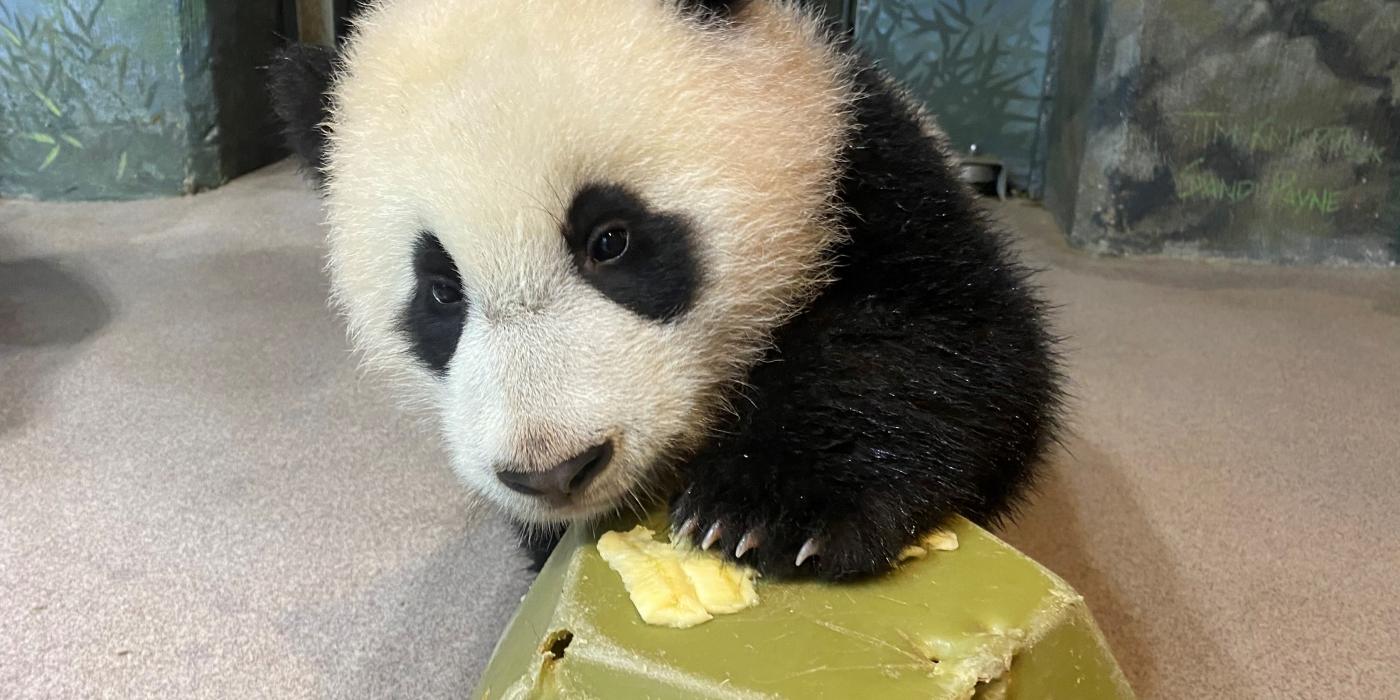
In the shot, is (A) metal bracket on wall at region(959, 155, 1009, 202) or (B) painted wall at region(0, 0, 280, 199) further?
(A) metal bracket on wall at region(959, 155, 1009, 202)

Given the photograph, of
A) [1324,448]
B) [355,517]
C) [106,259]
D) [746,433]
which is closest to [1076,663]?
[746,433]

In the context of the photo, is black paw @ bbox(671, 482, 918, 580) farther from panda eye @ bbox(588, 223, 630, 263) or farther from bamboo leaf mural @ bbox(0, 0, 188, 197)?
bamboo leaf mural @ bbox(0, 0, 188, 197)

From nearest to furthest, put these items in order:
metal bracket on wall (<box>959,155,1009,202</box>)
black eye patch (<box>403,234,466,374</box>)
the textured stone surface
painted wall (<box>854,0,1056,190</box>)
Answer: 1. black eye patch (<box>403,234,466,374</box>)
2. the textured stone surface
3. metal bracket on wall (<box>959,155,1009,202</box>)
4. painted wall (<box>854,0,1056,190</box>)

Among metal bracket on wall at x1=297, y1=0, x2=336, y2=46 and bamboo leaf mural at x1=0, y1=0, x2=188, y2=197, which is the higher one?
metal bracket on wall at x1=297, y1=0, x2=336, y2=46

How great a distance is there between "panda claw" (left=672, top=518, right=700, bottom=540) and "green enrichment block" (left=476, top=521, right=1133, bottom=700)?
0.23 feet

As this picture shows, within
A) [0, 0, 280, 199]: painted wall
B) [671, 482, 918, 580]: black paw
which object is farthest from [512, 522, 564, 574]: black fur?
[0, 0, 280, 199]: painted wall

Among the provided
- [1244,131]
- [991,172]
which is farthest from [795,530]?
[991,172]

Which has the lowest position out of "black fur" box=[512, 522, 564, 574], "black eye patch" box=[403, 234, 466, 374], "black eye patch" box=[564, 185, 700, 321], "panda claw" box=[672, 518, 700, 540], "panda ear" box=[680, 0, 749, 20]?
"black fur" box=[512, 522, 564, 574]

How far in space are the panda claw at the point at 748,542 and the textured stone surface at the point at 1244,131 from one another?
2.46m

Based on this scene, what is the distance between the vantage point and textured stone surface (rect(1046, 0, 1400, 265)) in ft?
8.70

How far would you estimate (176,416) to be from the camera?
1831 mm

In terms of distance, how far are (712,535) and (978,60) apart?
3.08m

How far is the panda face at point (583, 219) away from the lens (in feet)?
2.62

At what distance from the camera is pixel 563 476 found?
0.77m
